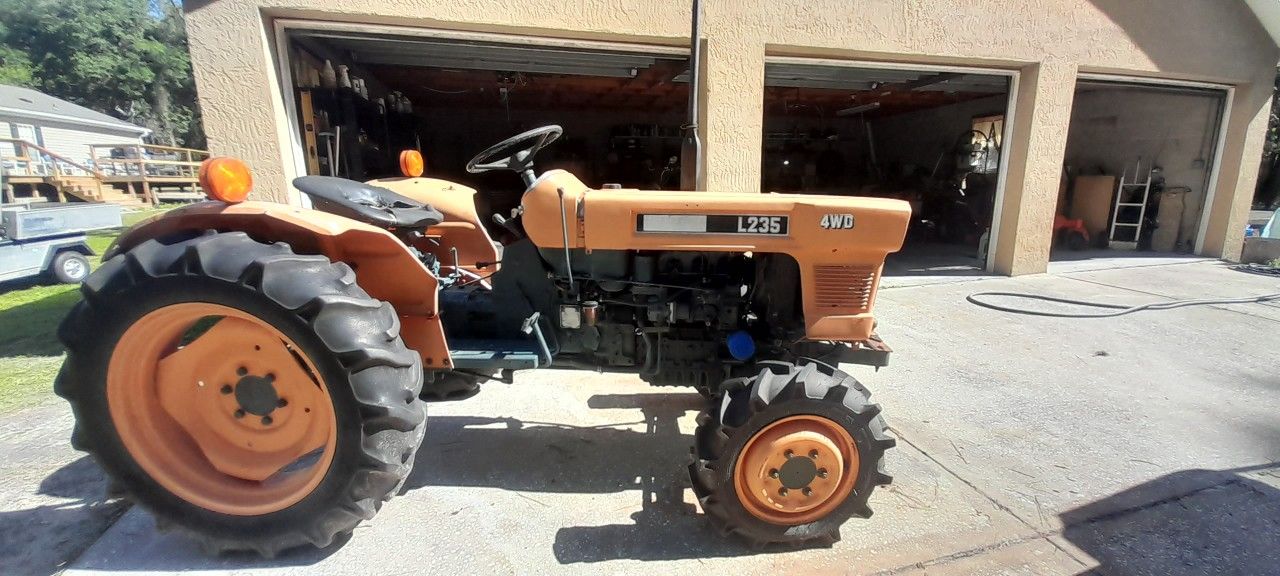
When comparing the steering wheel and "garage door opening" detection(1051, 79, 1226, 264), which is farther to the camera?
"garage door opening" detection(1051, 79, 1226, 264)

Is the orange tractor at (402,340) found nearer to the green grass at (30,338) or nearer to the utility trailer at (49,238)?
the green grass at (30,338)

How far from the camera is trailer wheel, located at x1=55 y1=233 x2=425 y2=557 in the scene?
66.3 inches

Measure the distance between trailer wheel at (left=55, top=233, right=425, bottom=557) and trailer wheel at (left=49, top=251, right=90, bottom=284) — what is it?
6.78 metres

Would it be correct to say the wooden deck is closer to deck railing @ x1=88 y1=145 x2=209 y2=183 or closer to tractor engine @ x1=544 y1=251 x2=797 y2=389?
deck railing @ x1=88 y1=145 x2=209 y2=183

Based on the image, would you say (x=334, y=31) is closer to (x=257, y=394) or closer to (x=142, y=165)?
(x=257, y=394)

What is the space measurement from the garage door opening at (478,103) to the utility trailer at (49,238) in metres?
3.56

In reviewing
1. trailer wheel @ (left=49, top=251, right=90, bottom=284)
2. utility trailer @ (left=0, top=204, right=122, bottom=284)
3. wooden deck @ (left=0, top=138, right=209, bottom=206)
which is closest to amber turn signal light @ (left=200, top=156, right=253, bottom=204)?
utility trailer @ (left=0, top=204, right=122, bottom=284)

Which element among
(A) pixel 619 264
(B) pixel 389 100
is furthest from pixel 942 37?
(B) pixel 389 100

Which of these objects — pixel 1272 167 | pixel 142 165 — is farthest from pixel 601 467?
pixel 142 165

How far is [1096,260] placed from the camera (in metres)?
8.40

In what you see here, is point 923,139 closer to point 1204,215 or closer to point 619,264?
point 1204,215

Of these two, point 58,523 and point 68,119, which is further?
point 68,119

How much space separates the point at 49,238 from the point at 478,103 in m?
7.19

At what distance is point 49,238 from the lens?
6.43 meters
